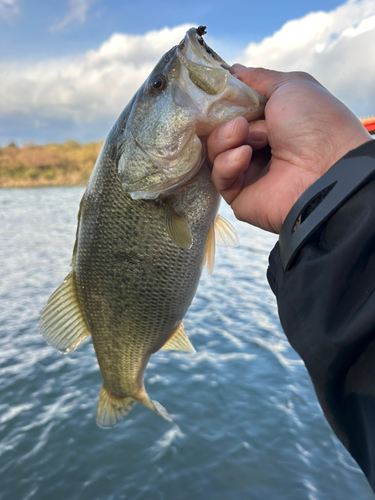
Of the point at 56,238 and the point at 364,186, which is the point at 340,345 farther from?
the point at 56,238

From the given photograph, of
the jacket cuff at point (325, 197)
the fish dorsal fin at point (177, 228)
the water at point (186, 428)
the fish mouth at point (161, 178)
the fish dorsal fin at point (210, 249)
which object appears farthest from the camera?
the water at point (186, 428)

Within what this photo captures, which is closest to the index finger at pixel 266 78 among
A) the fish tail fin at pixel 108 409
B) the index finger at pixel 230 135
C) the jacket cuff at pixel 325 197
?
Answer: the index finger at pixel 230 135

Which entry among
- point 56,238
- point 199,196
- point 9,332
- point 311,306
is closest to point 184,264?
point 199,196

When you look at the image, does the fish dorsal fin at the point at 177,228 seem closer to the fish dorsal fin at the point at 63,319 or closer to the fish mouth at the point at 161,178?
the fish mouth at the point at 161,178

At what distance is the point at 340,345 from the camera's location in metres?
1.16

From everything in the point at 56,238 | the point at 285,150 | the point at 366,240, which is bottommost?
the point at 56,238

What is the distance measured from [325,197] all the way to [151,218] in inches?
37.7

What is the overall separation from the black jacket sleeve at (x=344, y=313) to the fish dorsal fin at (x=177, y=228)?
736 millimetres

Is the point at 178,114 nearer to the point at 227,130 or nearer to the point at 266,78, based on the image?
the point at 227,130

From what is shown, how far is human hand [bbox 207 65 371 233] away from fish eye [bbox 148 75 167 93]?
39 cm

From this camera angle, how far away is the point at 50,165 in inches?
1694

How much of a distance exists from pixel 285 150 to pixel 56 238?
41.4 feet

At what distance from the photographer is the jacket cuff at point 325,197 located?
4.14 ft

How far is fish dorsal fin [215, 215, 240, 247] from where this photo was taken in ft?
7.98
